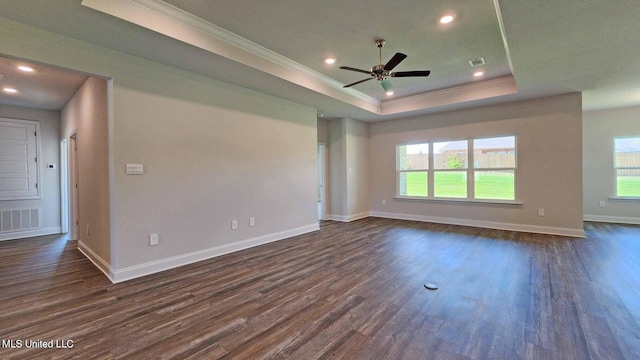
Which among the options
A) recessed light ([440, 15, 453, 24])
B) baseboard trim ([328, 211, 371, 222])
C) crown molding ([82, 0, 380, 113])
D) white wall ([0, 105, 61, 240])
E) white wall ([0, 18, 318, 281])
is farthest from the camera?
baseboard trim ([328, 211, 371, 222])

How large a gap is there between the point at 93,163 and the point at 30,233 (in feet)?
11.7

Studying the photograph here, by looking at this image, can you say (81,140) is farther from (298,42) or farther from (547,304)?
(547,304)

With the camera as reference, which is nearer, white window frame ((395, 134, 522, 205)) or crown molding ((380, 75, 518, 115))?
crown molding ((380, 75, 518, 115))

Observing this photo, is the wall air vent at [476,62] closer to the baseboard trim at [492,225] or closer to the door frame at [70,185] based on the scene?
the baseboard trim at [492,225]

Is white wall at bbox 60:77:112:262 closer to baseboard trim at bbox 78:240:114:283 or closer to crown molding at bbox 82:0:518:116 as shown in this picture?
baseboard trim at bbox 78:240:114:283

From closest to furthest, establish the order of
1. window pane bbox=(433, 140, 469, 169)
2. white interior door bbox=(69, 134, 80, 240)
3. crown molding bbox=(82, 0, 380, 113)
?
1. crown molding bbox=(82, 0, 380, 113)
2. white interior door bbox=(69, 134, 80, 240)
3. window pane bbox=(433, 140, 469, 169)

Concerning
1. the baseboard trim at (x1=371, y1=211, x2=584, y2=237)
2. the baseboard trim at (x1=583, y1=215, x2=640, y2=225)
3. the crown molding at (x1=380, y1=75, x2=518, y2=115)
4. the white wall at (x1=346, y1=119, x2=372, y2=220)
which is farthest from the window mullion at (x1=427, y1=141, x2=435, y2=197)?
the baseboard trim at (x1=583, y1=215, x2=640, y2=225)

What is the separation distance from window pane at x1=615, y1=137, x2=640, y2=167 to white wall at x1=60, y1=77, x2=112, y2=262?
10054mm

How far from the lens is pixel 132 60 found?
3234 millimetres

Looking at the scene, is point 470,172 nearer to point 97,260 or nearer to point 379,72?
point 379,72

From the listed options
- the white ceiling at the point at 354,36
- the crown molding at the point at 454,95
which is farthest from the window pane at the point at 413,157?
the white ceiling at the point at 354,36

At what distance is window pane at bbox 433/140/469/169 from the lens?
628 cm

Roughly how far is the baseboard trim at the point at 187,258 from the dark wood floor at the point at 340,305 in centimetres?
16

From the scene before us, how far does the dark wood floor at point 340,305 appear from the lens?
1897 millimetres
